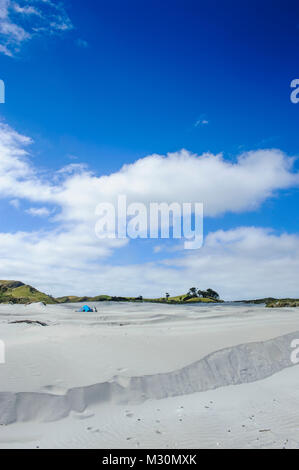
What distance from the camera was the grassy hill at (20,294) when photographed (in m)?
38.8

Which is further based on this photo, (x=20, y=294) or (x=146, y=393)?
(x=20, y=294)

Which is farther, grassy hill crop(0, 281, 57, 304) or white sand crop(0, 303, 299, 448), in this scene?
grassy hill crop(0, 281, 57, 304)

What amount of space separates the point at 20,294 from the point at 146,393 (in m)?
37.0

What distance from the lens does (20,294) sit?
4047cm

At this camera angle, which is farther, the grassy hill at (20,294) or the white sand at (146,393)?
the grassy hill at (20,294)

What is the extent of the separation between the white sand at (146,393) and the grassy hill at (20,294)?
2987 cm

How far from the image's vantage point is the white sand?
5574 millimetres

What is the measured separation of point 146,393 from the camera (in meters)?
7.48

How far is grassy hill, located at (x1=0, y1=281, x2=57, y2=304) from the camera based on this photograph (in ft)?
127

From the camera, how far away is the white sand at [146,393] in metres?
5.57

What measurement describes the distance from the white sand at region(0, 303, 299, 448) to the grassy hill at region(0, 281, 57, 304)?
98.0 ft

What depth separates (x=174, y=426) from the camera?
5.95m
